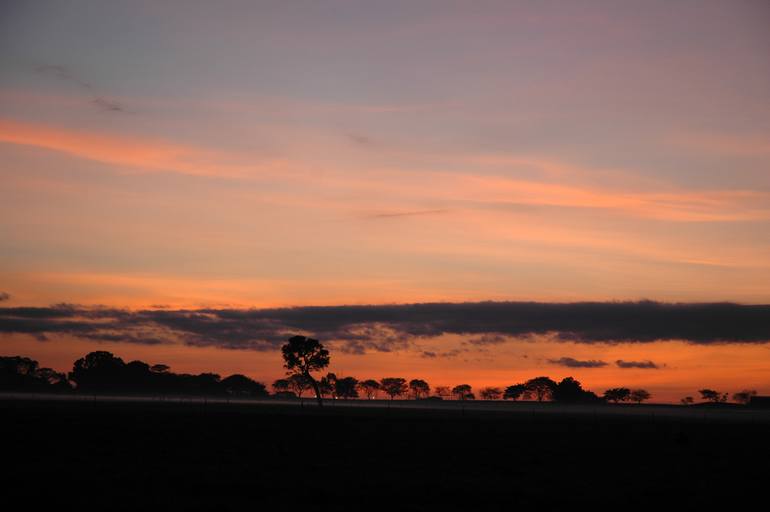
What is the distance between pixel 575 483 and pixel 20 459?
2736cm

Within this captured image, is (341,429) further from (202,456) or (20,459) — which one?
(20,459)

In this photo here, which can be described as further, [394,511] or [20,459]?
[20,459]

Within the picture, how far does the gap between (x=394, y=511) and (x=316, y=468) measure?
39.4 feet

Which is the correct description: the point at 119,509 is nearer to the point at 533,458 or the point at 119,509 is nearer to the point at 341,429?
the point at 533,458

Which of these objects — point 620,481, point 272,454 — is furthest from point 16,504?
point 620,481

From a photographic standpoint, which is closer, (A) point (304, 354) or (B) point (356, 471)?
(B) point (356, 471)

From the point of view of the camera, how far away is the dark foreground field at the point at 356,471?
30953mm

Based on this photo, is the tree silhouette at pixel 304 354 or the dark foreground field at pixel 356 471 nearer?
the dark foreground field at pixel 356 471

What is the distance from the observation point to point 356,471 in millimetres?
39344

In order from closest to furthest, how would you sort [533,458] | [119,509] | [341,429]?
[119,509] < [533,458] < [341,429]

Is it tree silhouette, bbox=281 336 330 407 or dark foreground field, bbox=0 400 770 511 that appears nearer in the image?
dark foreground field, bbox=0 400 770 511

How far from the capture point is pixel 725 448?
59.1 meters

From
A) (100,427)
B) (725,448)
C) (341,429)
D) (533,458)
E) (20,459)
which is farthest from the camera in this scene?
(341,429)

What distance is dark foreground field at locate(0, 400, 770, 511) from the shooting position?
30953mm
